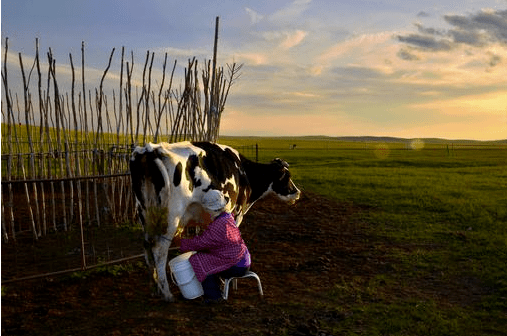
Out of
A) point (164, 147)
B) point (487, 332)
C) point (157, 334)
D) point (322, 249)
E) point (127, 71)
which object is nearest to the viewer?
point (157, 334)

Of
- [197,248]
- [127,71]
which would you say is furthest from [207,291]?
[127,71]

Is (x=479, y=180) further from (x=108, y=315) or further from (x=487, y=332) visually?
(x=108, y=315)

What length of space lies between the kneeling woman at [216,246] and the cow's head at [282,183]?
76.4 inches

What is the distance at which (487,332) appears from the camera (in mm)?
4969

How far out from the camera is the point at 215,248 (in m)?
5.23

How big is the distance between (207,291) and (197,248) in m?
0.55

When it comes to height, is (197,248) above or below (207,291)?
above

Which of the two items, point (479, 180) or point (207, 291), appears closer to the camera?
point (207, 291)

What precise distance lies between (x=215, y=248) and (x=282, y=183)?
7.38 feet

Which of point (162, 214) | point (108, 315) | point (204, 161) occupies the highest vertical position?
point (204, 161)

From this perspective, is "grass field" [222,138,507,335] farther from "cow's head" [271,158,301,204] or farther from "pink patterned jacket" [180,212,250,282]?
"cow's head" [271,158,301,204]

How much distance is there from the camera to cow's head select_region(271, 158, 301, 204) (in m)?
7.13

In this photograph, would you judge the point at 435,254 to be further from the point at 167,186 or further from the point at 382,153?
the point at 382,153

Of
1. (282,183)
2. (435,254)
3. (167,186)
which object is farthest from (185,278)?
(435,254)
